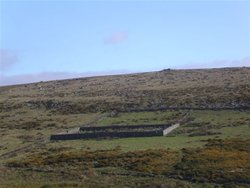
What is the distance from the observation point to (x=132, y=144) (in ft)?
213

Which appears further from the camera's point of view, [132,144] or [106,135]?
[106,135]

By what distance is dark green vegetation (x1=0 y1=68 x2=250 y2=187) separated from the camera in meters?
48.3

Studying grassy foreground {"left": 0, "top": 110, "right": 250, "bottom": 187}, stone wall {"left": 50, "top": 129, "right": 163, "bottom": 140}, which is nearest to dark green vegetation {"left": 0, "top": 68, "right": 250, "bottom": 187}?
grassy foreground {"left": 0, "top": 110, "right": 250, "bottom": 187}

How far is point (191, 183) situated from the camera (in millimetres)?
45688

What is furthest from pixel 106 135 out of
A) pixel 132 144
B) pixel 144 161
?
pixel 144 161

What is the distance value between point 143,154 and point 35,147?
18762mm

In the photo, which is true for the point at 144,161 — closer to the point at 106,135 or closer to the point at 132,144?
the point at 132,144

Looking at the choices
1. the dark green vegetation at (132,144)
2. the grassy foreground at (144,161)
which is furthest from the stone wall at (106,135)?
the grassy foreground at (144,161)

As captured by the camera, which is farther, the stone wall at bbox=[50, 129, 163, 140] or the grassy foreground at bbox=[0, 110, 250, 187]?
the stone wall at bbox=[50, 129, 163, 140]

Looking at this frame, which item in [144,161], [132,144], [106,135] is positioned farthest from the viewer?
[106,135]

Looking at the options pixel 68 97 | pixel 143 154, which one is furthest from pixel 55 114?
pixel 143 154

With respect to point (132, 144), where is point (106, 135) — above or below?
above

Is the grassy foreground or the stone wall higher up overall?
the stone wall

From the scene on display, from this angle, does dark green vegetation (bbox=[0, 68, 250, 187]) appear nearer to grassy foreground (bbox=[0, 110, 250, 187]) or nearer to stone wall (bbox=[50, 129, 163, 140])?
grassy foreground (bbox=[0, 110, 250, 187])
